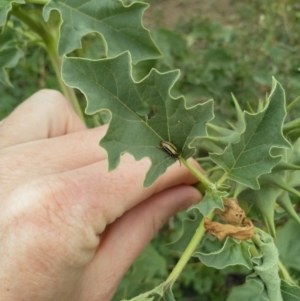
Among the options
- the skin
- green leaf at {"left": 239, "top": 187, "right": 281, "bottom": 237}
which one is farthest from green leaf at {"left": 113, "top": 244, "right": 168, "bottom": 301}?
green leaf at {"left": 239, "top": 187, "right": 281, "bottom": 237}

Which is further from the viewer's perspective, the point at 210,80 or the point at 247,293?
the point at 210,80

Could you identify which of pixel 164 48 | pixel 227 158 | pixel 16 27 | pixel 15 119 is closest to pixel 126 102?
pixel 227 158

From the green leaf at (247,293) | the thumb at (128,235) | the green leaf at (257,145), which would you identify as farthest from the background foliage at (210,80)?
the green leaf at (257,145)

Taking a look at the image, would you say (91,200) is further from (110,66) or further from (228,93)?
(228,93)

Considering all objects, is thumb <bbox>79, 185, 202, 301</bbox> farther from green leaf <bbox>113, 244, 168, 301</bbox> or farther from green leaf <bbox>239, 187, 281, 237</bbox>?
green leaf <bbox>113, 244, 168, 301</bbox>

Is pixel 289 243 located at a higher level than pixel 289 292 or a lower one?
lower

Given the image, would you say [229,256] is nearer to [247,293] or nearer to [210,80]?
[247,293]

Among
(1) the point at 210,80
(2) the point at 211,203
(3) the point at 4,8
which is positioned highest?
(3) the point at 4,8

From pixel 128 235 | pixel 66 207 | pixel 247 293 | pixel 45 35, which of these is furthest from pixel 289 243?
pixel 45 35
